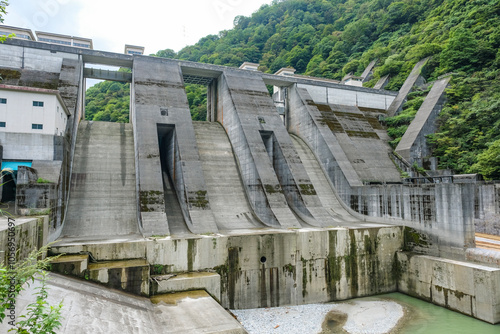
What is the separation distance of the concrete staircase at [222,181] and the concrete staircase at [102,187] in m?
3.43

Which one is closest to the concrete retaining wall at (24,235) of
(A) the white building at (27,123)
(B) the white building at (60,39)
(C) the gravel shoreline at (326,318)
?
(A) the white building at (27,123)

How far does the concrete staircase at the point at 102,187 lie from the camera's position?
1111 cm

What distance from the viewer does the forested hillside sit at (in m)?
17.3

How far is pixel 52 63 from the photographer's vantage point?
16.4 meters

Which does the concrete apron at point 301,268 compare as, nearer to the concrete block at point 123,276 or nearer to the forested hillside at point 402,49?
the concrete block at point 123,276

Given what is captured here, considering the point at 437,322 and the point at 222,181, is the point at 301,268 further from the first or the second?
the point at 222,181

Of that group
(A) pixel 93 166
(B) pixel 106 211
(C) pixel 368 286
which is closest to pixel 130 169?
(A) pixel 93 166

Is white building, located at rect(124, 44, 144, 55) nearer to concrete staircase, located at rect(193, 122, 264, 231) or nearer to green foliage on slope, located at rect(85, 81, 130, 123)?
green foliage on slope, located at rect(85, 81, 130, 123)

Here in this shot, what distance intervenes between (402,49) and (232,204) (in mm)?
28819

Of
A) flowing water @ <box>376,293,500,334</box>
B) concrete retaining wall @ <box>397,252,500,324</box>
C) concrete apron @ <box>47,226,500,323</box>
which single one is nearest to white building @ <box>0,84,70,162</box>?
concrete apron @ <box>47,226,500,323</box>

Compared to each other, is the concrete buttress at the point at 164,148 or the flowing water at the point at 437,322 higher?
the concrete buttress at the point at 164,148

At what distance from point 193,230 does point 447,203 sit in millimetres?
9282

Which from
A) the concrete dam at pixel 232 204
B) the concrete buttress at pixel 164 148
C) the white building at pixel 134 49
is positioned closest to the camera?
the concrete dam at pixel 232 204

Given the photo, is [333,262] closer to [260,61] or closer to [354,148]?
[354,148]
